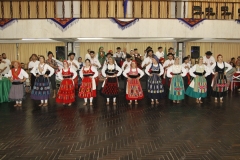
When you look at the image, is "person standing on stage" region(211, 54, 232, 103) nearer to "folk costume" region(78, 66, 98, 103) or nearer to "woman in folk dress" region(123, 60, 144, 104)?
"woman in folk dress" region(123, 60, 144, 104)

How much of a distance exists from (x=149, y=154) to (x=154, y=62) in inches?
156

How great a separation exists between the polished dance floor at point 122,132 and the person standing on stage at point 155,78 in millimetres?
359

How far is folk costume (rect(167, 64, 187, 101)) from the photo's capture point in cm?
789

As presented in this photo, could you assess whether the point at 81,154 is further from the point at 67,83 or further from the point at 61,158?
the point at 67,83

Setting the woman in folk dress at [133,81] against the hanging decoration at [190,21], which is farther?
the hanging decoration at [190,21]

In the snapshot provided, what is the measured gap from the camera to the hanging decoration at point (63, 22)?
1055cm

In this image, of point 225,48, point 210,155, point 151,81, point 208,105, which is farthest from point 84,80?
point 225,48

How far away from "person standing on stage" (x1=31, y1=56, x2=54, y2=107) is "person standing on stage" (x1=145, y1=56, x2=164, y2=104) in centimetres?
287

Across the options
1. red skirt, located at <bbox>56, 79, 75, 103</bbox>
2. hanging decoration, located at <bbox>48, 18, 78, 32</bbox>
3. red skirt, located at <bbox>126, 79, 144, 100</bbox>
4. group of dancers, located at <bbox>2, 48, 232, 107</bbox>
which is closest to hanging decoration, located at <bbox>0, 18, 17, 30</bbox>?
hanging decoration, located at <bbox>48, 18, 78, 32</bbox>

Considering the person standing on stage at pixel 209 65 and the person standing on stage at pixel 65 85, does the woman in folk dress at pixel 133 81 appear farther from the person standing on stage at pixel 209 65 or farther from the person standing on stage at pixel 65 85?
the person standing on stage at pixel 209 65

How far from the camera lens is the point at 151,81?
7922 mm

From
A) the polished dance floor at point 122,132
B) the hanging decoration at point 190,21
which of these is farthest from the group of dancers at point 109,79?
the hanging decoration at point 190,21

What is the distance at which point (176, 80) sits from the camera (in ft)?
25.9

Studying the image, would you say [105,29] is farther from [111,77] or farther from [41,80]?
[41,80]
